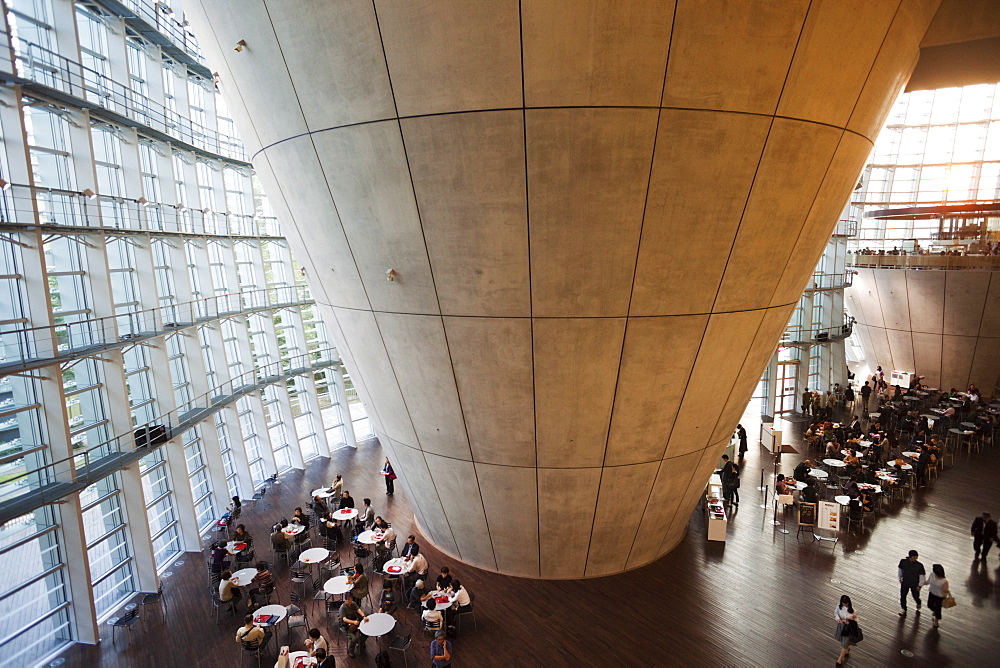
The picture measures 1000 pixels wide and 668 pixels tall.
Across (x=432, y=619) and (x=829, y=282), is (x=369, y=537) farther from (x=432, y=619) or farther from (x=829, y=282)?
(x=829, y=282)

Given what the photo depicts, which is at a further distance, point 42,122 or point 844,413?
point 844,413

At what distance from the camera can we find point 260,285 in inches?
907

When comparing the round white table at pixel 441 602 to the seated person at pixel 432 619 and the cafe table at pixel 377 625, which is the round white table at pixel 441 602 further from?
the cafe table at pixel 377 625

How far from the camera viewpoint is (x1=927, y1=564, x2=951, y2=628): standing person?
10.6 metres

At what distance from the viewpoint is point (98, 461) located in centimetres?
1314

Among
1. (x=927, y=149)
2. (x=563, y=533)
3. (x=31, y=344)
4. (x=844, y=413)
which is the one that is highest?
(x=927, y=149)

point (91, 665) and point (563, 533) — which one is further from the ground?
point (563, 533)

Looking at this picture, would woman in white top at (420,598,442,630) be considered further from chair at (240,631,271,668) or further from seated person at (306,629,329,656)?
chair at (240,631,271,668)

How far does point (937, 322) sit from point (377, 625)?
32.9 meters

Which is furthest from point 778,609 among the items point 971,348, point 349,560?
point 971,348

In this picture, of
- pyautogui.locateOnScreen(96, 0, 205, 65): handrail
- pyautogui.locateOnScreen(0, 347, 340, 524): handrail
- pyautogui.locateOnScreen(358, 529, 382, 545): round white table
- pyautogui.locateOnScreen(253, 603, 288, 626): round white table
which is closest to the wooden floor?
pyautogui.locateOnScreen(253, 603, 288, 626): round white table

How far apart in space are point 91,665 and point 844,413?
31.8 metres

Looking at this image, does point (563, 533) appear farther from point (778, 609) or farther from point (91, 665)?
point (91, 665)

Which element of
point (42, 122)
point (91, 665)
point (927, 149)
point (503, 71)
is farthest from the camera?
point (927, 149)
